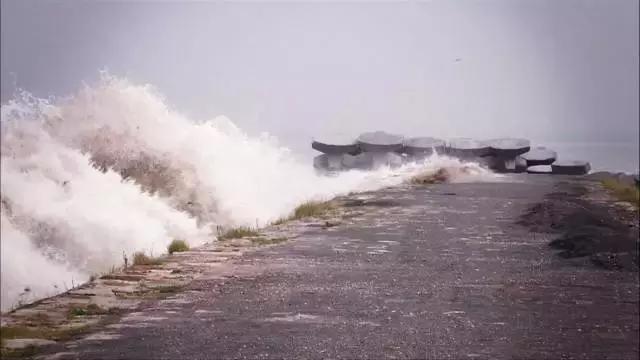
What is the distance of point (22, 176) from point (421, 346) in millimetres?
6420

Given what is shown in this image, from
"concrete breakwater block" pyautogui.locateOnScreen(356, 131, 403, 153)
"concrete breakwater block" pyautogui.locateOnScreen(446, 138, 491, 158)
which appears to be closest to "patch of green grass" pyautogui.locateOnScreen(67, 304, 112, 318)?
"concrete breakwater block" pyautogui.locateOnScreen(356, 131, 403, 153)

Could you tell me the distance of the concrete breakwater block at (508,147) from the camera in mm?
33281

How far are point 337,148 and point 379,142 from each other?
199 centimetres

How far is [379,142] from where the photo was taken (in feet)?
106

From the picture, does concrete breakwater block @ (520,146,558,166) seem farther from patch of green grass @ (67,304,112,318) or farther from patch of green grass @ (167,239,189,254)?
patch of green grass @ (67,304,112,318)

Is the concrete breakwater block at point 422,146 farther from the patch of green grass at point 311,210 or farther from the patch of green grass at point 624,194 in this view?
the patch of green grass at point 311,210

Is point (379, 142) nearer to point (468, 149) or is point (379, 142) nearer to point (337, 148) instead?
point (337, 148)

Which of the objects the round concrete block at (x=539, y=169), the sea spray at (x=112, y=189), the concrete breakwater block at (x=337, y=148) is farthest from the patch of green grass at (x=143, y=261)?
the round concrete block at (x=539, y=169)

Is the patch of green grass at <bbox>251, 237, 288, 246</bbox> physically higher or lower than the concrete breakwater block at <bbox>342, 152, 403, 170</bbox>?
lower

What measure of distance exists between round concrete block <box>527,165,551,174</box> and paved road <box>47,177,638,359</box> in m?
22.1

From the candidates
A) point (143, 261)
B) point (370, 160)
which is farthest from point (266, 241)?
point (370, 160)

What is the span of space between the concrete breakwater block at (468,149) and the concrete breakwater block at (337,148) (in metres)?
4.72

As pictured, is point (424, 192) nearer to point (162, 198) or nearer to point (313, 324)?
point (162, 198)

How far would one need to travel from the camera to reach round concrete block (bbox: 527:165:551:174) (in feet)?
106
